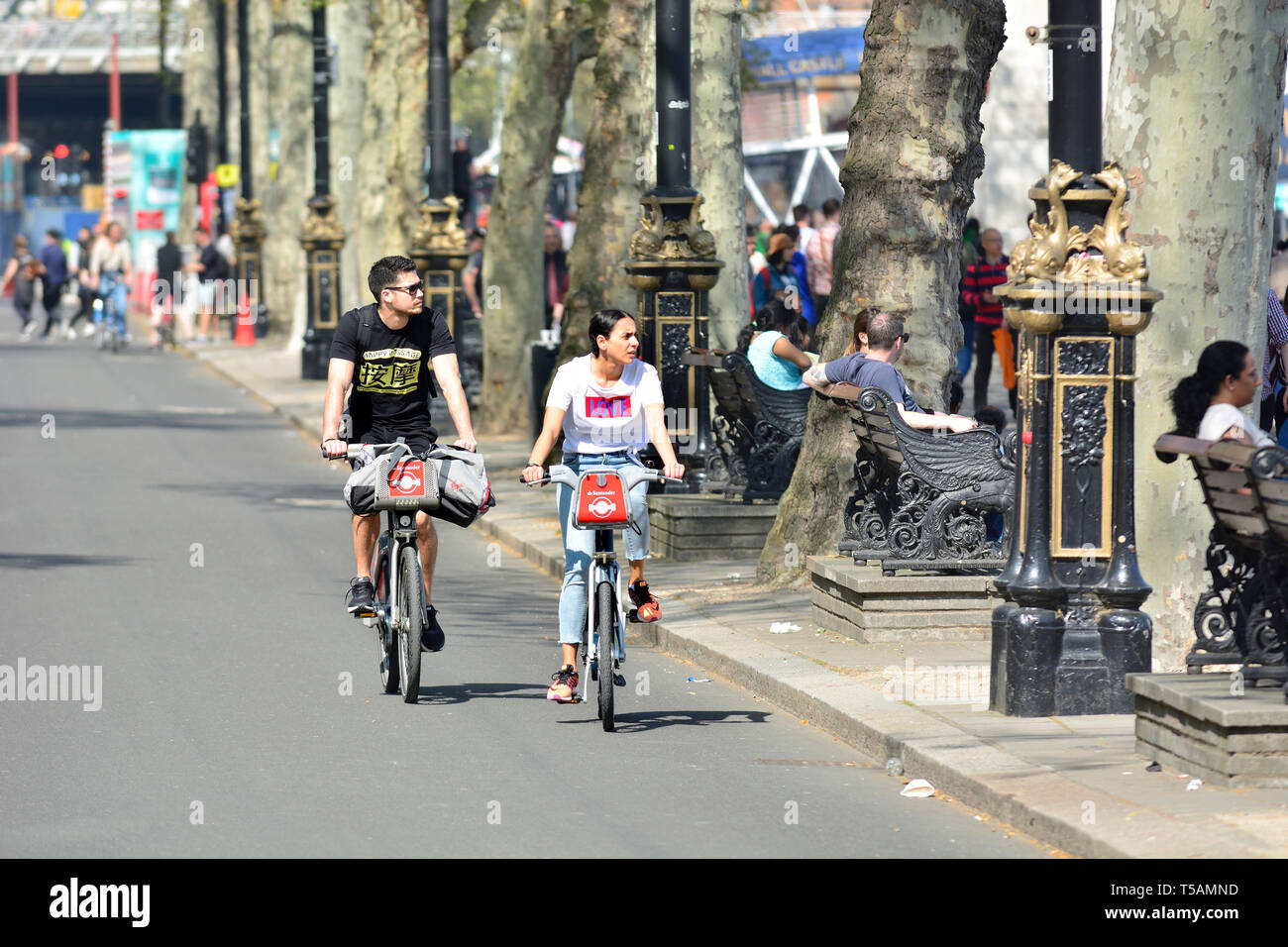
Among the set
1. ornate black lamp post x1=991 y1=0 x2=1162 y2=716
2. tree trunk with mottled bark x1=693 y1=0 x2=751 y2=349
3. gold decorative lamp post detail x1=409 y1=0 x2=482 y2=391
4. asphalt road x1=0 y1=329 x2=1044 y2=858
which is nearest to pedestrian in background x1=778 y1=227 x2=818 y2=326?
gold decorative lamp post detail x1=409 y1=0 x2=482 y2=391

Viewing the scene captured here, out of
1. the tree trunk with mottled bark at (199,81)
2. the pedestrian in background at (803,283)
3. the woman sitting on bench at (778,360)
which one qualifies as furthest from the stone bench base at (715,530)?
the tree trunk with mottled bark at (199,81)

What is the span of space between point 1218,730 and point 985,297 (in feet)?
52.7

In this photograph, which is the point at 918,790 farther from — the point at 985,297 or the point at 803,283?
the point at 803,283

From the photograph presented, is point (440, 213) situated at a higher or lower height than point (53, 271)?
higher

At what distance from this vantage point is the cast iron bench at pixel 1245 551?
7.25 metres

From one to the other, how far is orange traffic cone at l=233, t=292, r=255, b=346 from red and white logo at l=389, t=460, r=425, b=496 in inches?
1285

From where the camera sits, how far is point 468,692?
32.7ft

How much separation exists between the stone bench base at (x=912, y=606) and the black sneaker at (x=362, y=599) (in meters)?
2.20

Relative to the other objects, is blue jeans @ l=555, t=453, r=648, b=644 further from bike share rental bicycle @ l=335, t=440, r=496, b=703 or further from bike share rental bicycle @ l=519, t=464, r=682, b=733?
bike share rental bicycle @ l=335, t=440, r=496, b=703

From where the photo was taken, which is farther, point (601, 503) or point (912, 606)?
point (912, 606)

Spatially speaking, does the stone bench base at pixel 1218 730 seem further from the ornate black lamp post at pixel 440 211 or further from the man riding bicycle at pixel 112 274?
the man riding bicycle at pixel 112 274

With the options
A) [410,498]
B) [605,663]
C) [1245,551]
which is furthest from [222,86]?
[1245,551]

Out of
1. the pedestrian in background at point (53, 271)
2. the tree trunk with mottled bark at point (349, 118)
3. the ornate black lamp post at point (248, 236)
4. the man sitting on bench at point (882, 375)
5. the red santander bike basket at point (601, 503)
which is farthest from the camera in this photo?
the pedestrian in background at point (53, 271)

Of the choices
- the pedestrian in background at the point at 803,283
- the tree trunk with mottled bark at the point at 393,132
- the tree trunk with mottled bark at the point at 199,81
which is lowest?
the pedestrian in background at the point at 803,283
